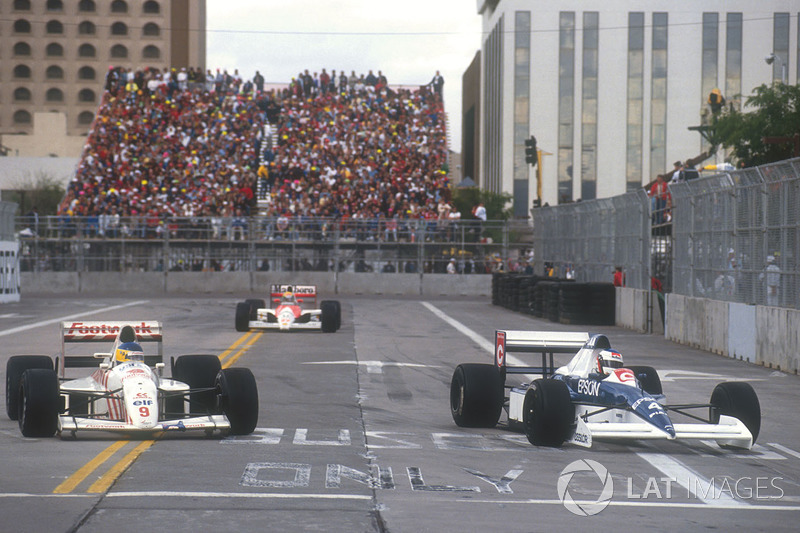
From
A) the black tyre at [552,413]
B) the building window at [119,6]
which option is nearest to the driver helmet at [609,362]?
the black tyre at [552,413]

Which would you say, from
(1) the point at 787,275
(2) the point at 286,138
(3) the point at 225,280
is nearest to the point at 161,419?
(1) the point at 787,275

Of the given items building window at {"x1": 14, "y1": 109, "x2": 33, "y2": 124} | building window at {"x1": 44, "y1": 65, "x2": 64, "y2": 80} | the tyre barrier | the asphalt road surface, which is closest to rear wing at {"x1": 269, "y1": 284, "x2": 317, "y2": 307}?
the tyre barrier

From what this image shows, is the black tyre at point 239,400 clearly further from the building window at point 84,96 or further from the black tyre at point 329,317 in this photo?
the building window at point 84,96

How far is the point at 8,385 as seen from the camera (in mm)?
11992

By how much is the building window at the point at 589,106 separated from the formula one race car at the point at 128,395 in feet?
230

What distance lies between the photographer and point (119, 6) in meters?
129

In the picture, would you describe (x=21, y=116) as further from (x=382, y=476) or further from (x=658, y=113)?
(x=382, y=476)

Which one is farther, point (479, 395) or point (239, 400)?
point (479, 395)

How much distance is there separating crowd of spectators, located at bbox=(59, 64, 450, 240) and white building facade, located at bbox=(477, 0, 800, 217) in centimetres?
2151

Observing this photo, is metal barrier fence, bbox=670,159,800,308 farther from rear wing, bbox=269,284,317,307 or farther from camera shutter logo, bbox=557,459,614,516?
camera shutter logo, bbox=557,459,614,516

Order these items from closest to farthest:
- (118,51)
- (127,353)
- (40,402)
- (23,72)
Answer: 1. (40,402)
2. (127,353)
3. (23,72)
4. (118,51)

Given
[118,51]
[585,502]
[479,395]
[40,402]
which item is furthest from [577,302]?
[118,51]

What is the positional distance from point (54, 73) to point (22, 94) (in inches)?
157

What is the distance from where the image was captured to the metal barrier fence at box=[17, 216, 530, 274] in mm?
51125
